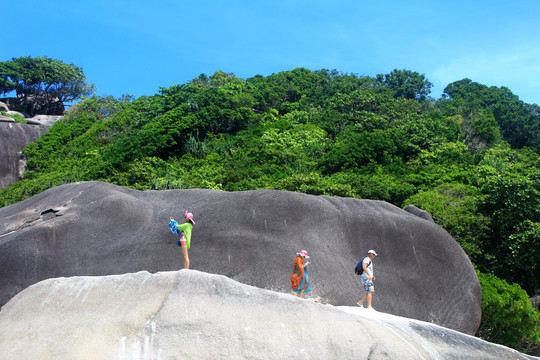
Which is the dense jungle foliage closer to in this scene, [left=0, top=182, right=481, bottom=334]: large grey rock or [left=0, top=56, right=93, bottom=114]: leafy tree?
→ [left=0, top=182, right=481, bottom=334]: large grey rock

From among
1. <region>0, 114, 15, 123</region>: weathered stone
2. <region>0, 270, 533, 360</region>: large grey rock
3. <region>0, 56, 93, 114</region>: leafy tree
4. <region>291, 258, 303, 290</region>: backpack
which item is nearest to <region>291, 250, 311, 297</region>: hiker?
<region>291, 258, 303, 290</region>: backpack

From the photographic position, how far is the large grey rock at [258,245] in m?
14.1

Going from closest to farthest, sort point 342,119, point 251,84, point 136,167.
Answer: point 136,167
point 342,119
point 251,84

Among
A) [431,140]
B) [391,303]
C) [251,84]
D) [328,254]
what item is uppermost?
[251,84]

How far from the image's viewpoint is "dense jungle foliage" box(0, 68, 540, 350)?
73.7 feet

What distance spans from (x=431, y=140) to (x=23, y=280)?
3568cm

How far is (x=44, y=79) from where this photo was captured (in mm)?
65750

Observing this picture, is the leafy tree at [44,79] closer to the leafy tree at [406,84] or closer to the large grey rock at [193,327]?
the leafy tree at [406,84]

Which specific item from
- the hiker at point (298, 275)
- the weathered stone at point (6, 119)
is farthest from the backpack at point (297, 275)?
the weathered stone at point (6, 119)

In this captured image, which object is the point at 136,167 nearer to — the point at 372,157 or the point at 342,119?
the point at 372,157

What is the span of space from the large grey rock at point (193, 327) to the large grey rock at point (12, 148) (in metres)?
38.7

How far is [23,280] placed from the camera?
13.9 m

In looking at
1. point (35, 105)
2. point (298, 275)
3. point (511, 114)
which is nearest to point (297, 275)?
point (298, 275)

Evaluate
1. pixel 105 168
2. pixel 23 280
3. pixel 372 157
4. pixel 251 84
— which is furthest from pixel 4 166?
pixel 23 280
